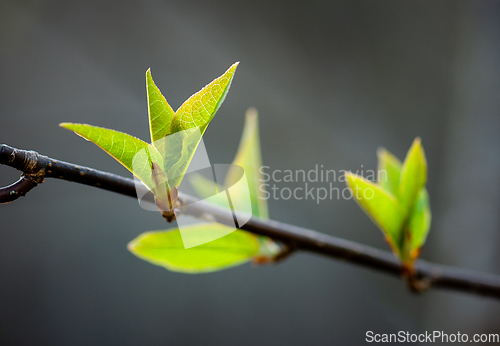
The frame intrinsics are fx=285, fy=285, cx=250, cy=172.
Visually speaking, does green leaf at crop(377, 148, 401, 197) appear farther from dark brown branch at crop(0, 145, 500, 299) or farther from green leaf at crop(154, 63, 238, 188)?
green leaf at crop(154, 63, 238, 188)

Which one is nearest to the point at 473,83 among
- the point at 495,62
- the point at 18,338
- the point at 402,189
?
the point at 495,62

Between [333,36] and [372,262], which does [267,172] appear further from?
[372,262]

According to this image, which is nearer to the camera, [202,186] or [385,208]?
[385,208]

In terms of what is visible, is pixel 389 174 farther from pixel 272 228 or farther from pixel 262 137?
pixel 262 137

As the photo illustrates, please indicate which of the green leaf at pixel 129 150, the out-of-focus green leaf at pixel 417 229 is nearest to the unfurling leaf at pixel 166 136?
the green leaf at pixel 129 150

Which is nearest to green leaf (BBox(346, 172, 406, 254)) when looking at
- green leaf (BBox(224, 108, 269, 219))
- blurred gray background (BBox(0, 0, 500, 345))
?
green leaf (BBox(224, 108, 269, 219))

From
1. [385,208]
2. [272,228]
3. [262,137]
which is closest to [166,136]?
[272,228]

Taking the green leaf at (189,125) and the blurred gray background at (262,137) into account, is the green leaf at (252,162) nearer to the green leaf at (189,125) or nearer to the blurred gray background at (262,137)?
the green leaf at (189,125)
